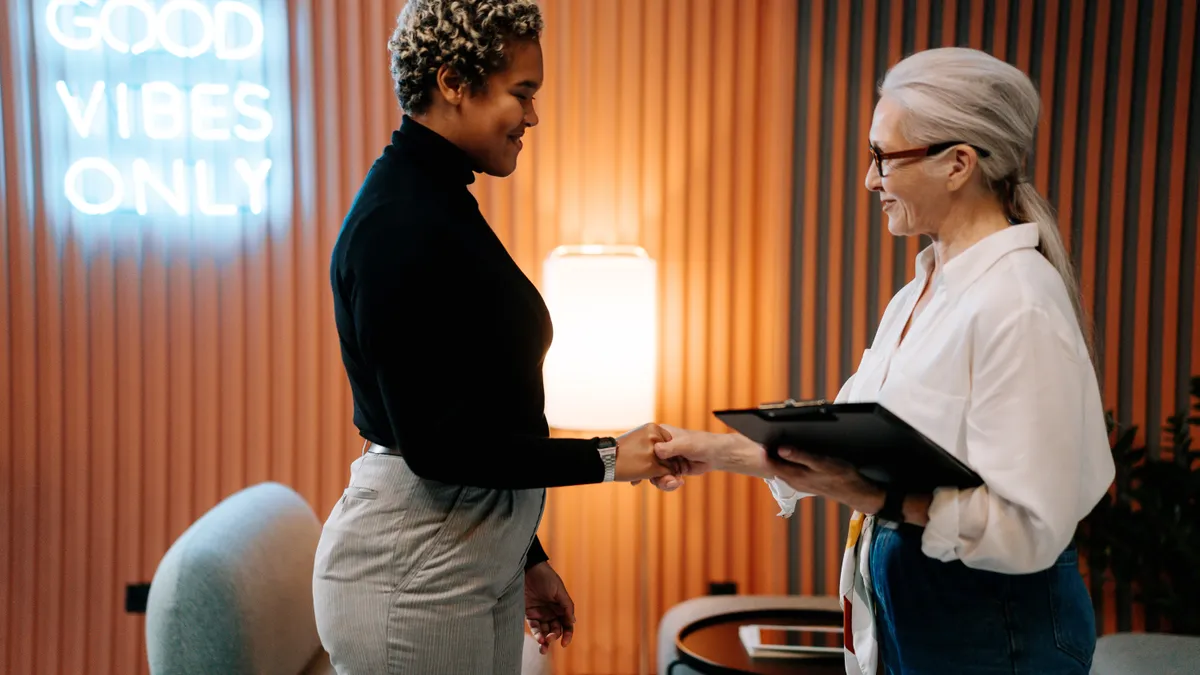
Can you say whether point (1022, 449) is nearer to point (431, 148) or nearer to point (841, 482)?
point (841, 482)

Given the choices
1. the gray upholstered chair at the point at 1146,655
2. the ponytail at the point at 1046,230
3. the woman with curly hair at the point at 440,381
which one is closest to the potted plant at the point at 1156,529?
the gray upholstered chair at the point at 1146,655

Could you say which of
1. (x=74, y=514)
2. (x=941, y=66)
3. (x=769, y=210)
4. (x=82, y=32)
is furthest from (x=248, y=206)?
(x=941, y=66)

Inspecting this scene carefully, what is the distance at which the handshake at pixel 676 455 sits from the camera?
1.56 meters

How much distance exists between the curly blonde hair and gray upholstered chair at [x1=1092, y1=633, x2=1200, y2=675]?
238 centimetres

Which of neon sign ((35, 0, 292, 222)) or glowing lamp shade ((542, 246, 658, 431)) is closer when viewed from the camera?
glowing lamp shade ((542, 246, 658, 431))

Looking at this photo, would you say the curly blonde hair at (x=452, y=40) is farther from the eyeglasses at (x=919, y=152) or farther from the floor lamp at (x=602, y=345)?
the floor lamp at (x=602, y=345)

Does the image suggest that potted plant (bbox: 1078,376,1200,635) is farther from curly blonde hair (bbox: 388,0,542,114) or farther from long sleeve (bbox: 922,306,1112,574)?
curly blonde hair (bbox: 388,0,542,114)

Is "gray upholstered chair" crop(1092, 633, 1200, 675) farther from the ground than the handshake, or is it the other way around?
the handshake

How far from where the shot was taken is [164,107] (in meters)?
3.57

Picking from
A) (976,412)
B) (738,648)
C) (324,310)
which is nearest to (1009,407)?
(976,412)

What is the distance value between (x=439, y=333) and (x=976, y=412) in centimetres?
76

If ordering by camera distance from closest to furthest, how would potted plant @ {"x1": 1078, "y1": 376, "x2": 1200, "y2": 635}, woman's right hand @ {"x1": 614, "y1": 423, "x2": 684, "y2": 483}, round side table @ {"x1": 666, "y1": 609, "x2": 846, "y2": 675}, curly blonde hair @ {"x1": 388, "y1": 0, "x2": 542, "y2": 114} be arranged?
curly blonde hair @ {"x1": 388, "y1": 0, "x2": 542, "y2": 114} < woman's right hand @ {"x1": 614, "y1": 423, "x2": 684, "y2": 483} < round side table @ {"x1": 666, "y1": 609, "x2": 846, "y2": 675} < potted plant @ {"x1": 1078, "y1": 376, "x2": 1200, "y2": 635}

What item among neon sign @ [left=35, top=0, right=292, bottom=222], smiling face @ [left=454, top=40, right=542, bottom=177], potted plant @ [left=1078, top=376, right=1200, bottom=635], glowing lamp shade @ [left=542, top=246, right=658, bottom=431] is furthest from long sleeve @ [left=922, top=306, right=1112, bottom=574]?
neon sign @ [left=35, top=0, right=292, bottom=222]

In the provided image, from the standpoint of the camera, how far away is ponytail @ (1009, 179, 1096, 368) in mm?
1462
